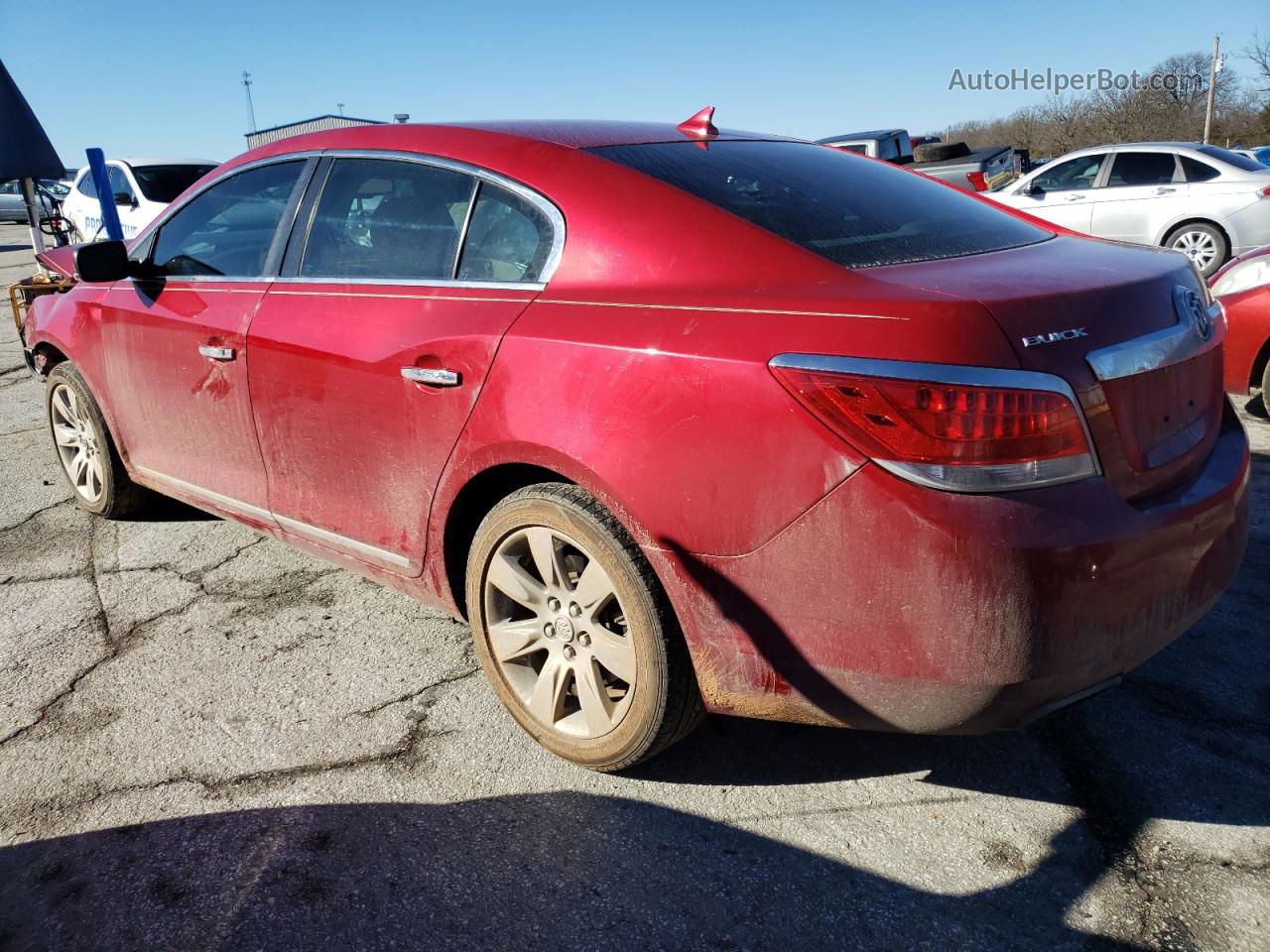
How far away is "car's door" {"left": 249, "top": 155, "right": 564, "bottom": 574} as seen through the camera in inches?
103

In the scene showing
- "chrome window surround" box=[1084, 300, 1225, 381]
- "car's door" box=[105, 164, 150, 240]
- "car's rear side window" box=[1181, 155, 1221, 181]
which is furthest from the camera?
"car's door" box=[105, 164, 150, 240]

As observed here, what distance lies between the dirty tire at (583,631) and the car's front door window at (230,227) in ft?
4.74

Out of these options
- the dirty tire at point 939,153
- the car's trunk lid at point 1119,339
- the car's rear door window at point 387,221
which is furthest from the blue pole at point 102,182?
the dirty tire at point 939,153

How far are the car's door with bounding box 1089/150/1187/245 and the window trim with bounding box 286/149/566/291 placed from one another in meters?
10.2

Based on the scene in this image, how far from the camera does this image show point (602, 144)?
273cm

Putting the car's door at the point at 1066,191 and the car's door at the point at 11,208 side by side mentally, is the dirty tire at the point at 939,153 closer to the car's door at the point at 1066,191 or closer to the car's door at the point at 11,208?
the car's door at the point at 1066,191

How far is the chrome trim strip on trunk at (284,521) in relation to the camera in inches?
118

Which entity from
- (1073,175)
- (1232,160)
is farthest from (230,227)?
(1073,175)

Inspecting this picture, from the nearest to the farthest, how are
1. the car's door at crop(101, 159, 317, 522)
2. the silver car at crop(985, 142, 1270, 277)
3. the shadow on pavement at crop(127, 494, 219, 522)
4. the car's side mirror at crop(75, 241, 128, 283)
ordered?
the car's door at crop(101, 159, 317, 522) < the car's side mirror at crop(75, 241, 128, 283) < the shadow on pavement at crop(127, 494, 219, 522) < the silver car at crop(985, 142, 1270, 277)

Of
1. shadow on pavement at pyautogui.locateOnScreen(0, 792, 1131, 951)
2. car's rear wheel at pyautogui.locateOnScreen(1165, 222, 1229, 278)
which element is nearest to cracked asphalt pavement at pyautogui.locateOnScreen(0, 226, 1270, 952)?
shadow on pavement at pyautogui.locateOnScreen(0, 792, 1131, 951)

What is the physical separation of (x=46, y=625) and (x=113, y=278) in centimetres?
132

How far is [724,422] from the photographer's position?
206cm

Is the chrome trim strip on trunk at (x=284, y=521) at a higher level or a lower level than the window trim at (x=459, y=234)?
lower

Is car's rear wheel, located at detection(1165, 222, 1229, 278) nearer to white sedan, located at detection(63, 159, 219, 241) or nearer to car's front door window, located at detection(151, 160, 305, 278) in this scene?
car's front door window, located at detection(151, 160, 305, 278)
